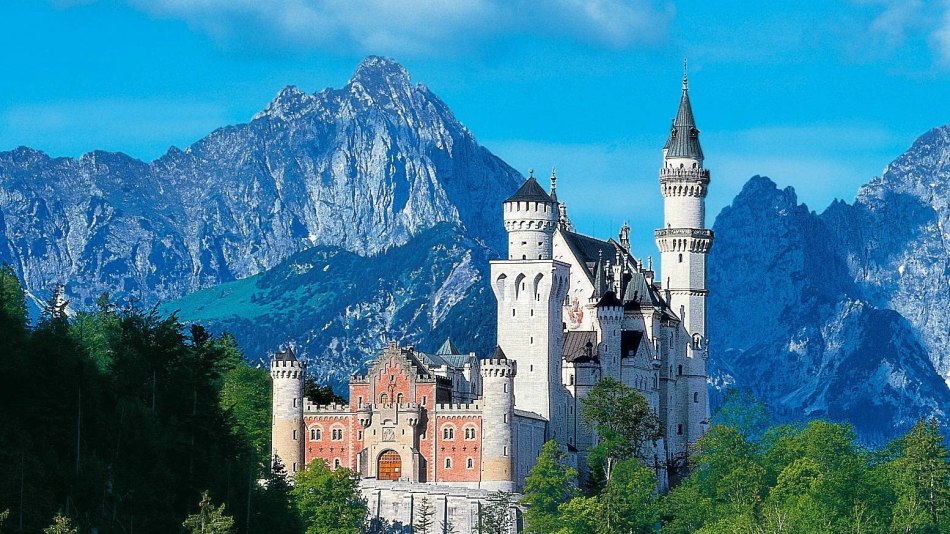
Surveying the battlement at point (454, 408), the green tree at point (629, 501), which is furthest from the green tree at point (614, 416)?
the battlement at point (454, 408)

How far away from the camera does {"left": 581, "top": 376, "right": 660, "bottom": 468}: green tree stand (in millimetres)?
163375

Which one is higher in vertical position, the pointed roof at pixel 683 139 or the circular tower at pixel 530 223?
the pointed roof at pixel 683 139

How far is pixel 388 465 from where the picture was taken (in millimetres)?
158125

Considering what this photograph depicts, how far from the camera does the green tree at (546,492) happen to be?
149 meters

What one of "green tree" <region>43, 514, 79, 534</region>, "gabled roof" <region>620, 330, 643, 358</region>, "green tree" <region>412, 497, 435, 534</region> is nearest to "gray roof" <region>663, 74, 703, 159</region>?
"gabled roof" <region>620, 330, 643, 358</region>

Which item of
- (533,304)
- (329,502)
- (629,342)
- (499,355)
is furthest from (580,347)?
(329,502)

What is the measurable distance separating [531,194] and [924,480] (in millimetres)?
34683

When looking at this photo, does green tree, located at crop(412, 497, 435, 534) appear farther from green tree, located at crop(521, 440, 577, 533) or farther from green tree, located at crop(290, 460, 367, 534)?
green tree, located at crop(521, 440, 577, 533)

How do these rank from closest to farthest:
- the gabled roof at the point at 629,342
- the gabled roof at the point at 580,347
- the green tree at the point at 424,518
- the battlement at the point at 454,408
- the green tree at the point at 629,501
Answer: the green tree at the point at 424,518, the green tree at the point at 629,501, the battlement at the point at 454,408, the gabled roof at the point at 580,347, the gabled roof at the point at 629,342

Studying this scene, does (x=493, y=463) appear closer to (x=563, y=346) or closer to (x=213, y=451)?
(x=563, y=346)

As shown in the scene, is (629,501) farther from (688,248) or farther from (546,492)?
(688,248)

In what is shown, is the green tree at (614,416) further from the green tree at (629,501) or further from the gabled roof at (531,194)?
the gabled roof at (531,194)

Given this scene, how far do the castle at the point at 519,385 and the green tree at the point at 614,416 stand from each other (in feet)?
6.12

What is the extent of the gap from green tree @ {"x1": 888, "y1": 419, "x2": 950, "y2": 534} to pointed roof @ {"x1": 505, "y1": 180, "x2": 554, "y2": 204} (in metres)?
31.8
